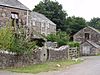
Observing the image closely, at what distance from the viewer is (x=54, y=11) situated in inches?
3327

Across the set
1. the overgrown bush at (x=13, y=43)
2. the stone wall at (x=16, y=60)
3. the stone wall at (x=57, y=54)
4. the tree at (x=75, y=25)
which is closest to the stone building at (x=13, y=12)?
the stone wall at (x=57, y=54)

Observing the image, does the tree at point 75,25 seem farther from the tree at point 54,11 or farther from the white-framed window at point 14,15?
the white-framed window at point 14,15

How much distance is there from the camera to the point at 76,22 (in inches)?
3504

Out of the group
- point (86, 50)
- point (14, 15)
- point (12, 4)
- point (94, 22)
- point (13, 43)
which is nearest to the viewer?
point (13, 43)

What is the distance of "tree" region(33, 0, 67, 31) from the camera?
82119 mm

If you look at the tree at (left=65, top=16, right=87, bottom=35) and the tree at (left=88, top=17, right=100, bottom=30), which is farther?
the tree at (left=88, top=17, right=100, bottom=30)

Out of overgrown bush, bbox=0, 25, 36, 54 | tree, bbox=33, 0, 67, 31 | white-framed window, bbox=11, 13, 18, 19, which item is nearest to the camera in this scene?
overgrown bush, bbox=0, 25, 36, 54

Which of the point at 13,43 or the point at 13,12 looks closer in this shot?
the point at 13,43

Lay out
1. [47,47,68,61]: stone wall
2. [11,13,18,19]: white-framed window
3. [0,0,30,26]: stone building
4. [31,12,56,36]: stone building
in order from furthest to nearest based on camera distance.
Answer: [31,12,56,36]: stone building < [11,13,18,19]: white-framed window < [0,0,30,26]: stone building < [47,47,68,61]: stone wall

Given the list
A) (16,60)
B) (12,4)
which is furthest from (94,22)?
(16,60)

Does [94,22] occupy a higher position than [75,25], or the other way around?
[94,22]

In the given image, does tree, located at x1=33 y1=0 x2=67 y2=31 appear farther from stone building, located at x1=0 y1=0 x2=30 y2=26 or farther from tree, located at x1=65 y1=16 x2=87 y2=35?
stone building, located at x1=0 y1=0 x2=30 y2=26

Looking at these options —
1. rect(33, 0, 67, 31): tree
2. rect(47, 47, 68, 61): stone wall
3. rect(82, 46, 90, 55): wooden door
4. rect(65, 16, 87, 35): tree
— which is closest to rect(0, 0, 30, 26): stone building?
rect(47, 47, 68, 61): stone wall

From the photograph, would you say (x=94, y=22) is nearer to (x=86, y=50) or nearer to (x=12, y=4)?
(x=86, y=50)
